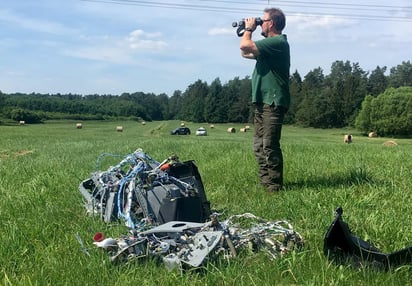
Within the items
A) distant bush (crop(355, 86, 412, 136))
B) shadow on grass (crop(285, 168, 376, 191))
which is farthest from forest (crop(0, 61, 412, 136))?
shadow on grass (crop(285, 168, 376, 191))

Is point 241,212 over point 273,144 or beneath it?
beneath

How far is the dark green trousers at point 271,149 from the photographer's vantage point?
19.3ft

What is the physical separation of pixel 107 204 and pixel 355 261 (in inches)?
93.0

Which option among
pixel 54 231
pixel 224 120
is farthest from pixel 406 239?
pixel 224 120

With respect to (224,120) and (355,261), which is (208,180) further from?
→ (224,120)

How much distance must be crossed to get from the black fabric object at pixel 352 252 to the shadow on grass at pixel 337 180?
8.98ft

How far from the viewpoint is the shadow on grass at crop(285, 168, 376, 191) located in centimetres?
587

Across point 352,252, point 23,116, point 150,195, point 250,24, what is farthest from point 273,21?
point 23,116

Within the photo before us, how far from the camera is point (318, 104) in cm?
10081

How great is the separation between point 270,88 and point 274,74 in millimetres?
198

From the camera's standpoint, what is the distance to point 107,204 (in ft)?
14.3

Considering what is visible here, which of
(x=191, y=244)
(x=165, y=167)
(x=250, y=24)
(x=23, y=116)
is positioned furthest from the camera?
(x=23, y=116)

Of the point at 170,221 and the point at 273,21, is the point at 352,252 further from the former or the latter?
the point at 273,21

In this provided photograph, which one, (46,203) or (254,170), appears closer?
(46,203)
